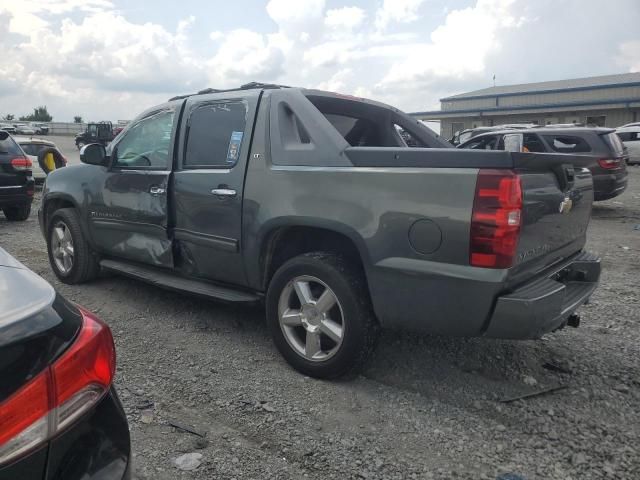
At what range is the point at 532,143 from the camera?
34.3ft

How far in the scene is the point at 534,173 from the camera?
9.24 feet

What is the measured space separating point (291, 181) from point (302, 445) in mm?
1564

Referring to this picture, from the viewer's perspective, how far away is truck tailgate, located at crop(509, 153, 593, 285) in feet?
8.97

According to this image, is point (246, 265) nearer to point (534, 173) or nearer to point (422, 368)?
point (422, 368)

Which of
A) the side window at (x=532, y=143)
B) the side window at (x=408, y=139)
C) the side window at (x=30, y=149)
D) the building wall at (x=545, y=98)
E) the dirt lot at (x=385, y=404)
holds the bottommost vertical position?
the dirt lot at (x=385, y=404)

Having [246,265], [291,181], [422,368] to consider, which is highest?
[291,181]

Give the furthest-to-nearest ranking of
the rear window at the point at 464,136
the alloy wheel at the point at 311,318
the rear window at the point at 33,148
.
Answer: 1. the rear window at the point at 464,136
2. the rear window at the point at 33,148
3. the alloy wheel at the point at 311,318

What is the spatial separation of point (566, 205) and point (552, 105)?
128 feet

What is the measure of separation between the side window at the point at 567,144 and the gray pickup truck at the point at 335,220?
6521 mm

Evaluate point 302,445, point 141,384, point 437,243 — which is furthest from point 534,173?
point 141,384

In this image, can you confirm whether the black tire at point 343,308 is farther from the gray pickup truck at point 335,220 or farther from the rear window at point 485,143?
the rear window at point 485,143

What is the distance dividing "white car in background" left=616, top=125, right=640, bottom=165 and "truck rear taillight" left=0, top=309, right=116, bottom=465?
23.6 metres

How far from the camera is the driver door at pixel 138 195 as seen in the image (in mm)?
4246

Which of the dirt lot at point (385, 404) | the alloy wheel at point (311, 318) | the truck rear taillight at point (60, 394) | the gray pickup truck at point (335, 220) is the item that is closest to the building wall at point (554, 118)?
the dirt lot at point (385, 404)
